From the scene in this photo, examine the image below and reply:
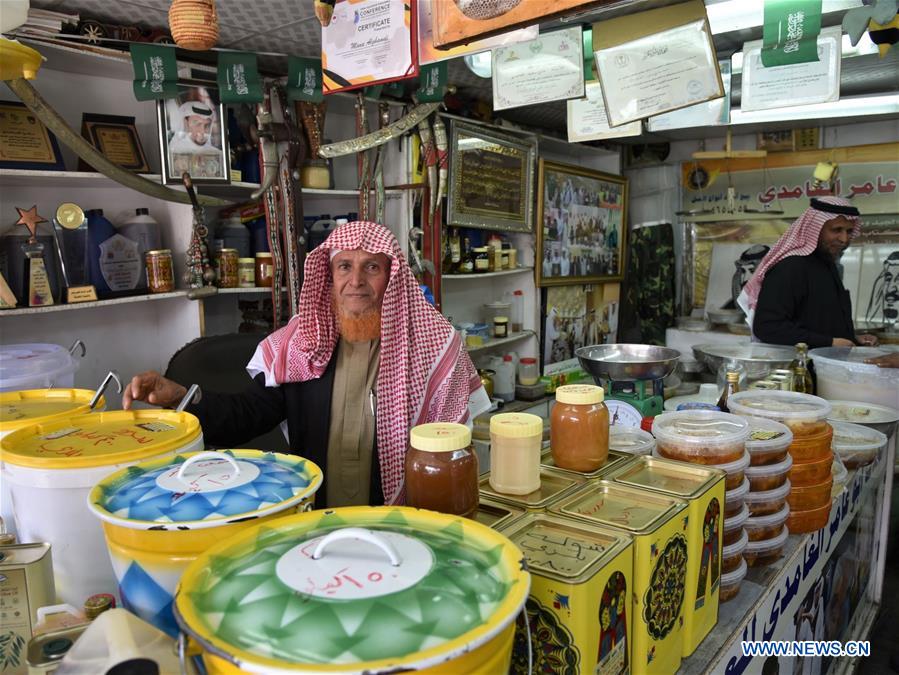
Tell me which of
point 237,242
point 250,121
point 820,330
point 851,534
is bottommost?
point 851,534

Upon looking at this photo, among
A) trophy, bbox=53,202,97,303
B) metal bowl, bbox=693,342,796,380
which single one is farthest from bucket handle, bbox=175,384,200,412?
metal bowl, bbox=693,342,796,380

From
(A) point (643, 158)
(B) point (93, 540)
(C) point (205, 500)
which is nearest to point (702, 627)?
(C) point (205, 500)

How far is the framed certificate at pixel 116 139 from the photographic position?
2852 mm

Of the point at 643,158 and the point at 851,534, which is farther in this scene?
the point at 643,158

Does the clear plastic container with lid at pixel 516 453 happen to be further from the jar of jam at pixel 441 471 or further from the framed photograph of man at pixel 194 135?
the framed photograph of man at pixel 194 135

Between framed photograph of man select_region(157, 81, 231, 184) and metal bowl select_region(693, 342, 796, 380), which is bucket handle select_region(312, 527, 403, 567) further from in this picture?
framed photograph of man select_region(157, 81, 231, 184)

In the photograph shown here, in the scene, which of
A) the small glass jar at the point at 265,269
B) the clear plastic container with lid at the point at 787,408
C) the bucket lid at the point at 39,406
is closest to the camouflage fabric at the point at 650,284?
the small glass jar at the point at 265,269

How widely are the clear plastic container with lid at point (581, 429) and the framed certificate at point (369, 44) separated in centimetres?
144

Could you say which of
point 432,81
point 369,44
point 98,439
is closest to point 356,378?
point 98,439

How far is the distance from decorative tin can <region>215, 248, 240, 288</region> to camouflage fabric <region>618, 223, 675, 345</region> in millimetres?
4301

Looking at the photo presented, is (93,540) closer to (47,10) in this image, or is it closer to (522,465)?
(522,465)

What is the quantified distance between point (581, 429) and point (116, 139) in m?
2.66

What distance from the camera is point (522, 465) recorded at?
3.95ft

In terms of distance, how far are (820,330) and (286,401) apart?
330 cm
